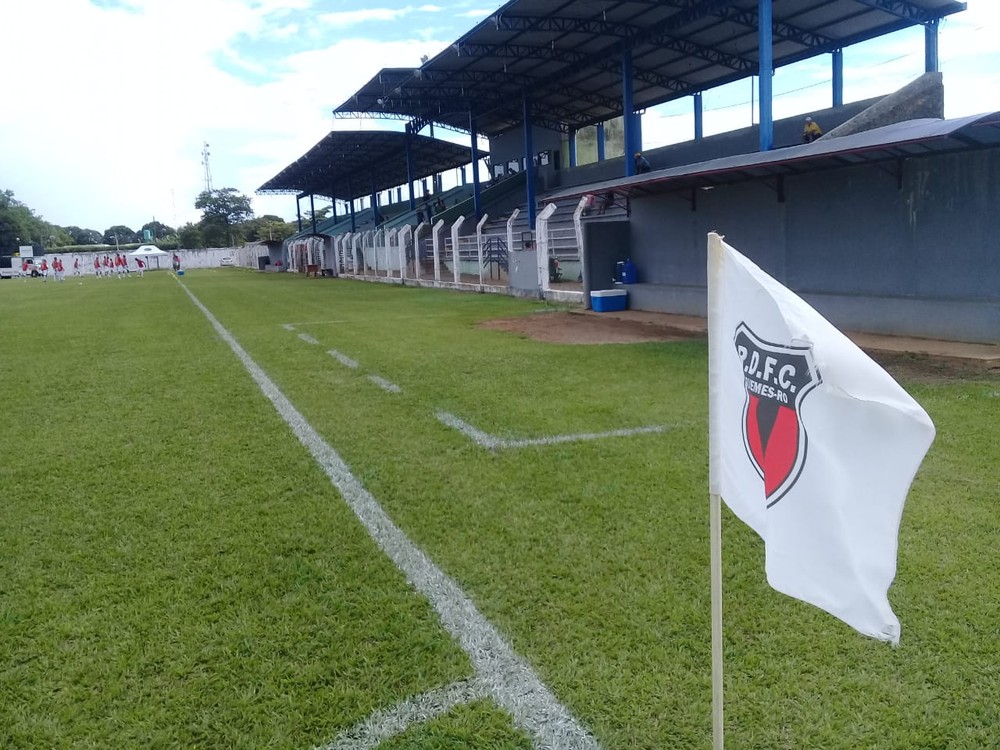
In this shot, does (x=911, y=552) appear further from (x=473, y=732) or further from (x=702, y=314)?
(x=702, y=314)

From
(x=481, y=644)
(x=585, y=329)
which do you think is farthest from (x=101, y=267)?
(x=481, y=644)

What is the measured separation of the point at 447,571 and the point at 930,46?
83.8ft

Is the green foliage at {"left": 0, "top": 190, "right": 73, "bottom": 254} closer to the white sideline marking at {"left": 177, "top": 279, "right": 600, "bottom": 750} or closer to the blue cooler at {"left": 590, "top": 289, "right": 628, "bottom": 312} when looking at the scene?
the blue cooler at {"left": 590, "top": 289, "right": 628, "bottom": 312}

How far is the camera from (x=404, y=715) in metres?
2.49

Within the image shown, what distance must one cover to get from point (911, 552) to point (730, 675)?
1512mm

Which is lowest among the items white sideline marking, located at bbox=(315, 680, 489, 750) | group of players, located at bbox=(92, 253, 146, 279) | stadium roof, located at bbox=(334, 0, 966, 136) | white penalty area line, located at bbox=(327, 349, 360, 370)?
white sideline marking, located at bbox=(315, 680, 489, 750)

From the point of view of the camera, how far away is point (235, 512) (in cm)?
444

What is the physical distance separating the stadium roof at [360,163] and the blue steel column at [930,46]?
28.0 meters

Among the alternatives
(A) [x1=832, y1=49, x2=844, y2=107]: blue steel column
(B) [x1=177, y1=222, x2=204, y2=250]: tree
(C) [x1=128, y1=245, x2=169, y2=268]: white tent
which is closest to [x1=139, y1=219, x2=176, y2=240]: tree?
(B) [x1=177, y1=222, x2=204, y2=250]: tree

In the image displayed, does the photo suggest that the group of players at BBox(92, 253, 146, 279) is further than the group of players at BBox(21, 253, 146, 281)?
No

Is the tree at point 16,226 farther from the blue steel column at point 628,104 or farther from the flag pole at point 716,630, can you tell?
the flag pole at point 716,630

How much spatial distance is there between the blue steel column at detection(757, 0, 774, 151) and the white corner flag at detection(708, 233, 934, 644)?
20.8 meters

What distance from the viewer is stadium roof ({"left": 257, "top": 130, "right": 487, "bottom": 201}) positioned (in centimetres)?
4681

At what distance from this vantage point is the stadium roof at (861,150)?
9.04 m
